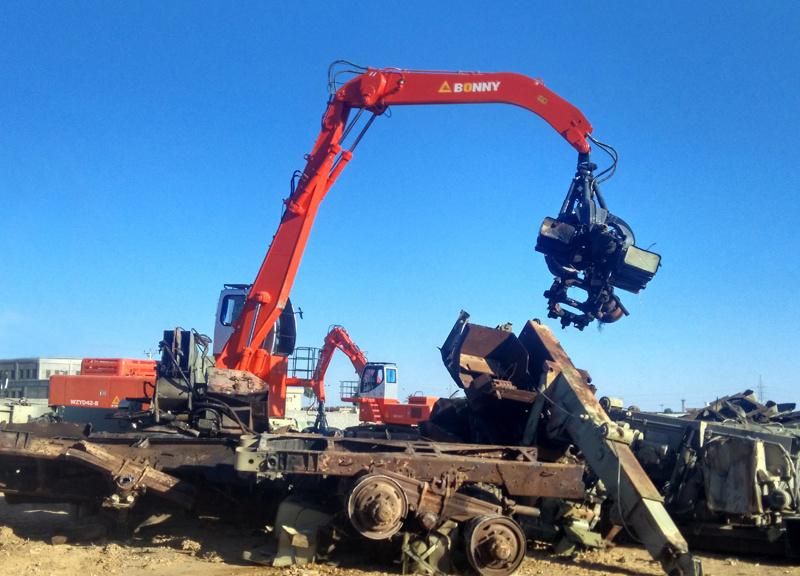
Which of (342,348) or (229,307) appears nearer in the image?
(229,307)

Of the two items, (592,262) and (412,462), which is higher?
(592,262)

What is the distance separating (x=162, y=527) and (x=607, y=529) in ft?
15.8

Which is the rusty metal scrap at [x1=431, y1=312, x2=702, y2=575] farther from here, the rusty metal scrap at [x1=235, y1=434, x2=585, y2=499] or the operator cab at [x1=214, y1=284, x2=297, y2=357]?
the operator cab at [x1=214, y1=284, x2=297, y2=357]

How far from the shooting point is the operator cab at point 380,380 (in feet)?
79.7

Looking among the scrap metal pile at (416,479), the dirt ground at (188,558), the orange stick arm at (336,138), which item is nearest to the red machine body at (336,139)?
the orange stick arm at (336,138)

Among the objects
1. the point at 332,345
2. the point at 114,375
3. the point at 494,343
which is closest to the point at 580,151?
the point at 494,343

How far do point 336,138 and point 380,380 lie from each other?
13632 mm

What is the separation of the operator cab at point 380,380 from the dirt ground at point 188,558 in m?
15.7

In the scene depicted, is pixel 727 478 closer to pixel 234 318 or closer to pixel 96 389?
pixel 234 318

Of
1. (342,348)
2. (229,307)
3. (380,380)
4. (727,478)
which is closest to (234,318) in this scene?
(229,307)

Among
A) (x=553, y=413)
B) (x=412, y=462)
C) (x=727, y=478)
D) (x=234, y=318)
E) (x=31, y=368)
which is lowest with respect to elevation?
(x=727, y=478)

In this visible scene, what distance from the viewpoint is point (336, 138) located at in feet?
38.5

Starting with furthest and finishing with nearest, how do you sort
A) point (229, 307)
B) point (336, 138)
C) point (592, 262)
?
point (229, 307), point (336, 138), point (592, 262)

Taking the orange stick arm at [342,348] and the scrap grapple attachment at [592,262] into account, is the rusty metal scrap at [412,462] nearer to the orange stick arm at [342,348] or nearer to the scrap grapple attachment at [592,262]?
the scrap grapple attachment at [592,262]
